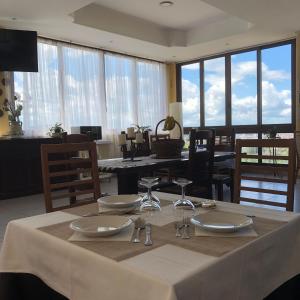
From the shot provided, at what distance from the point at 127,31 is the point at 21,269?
5737 millimetres

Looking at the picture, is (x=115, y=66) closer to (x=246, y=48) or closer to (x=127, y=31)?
(x=127, y=31)

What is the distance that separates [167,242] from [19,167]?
15.5 feet

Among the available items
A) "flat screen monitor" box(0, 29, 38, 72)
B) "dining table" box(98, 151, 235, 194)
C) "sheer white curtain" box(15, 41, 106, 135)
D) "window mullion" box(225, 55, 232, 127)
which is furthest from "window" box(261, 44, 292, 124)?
"flat screen monitor" box(0, 29, 38, 72)

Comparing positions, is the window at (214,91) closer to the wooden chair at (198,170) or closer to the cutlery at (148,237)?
the wooden chair at (198,170)

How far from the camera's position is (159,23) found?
660 centimetres

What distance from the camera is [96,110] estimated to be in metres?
7.04

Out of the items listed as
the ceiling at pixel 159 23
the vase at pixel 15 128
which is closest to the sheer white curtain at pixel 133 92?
the ceiling at pixel 159 23

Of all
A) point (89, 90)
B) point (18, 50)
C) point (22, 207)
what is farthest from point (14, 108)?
point (22, 207)

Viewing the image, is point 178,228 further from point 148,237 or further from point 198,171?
point 198,171

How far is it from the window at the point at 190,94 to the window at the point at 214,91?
10.9 inches

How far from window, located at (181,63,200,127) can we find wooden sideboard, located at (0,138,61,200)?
4.26 m

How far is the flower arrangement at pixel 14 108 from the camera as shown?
18.0 feet

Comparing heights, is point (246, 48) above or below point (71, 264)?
above

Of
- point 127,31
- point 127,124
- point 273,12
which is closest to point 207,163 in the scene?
point 273,12
